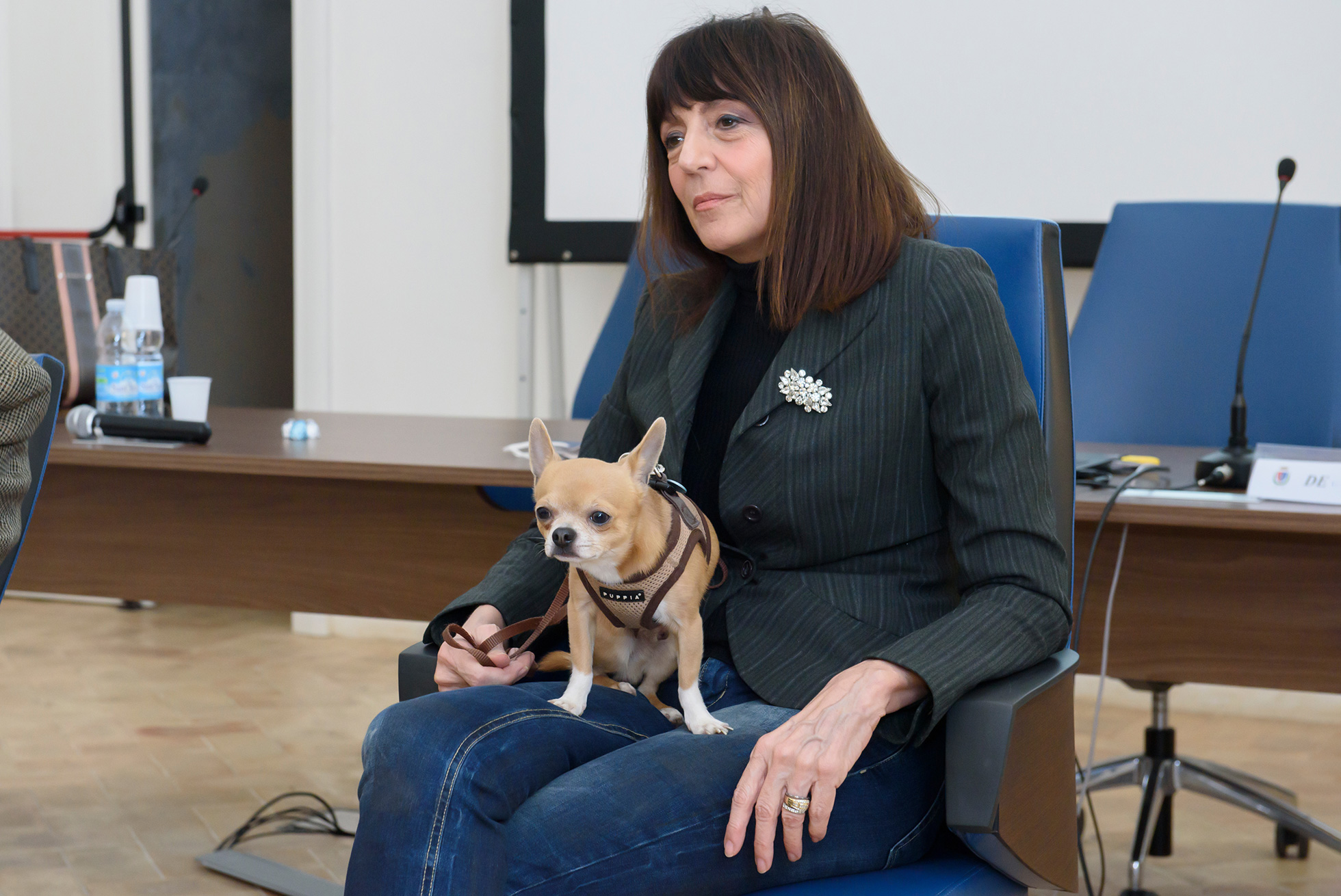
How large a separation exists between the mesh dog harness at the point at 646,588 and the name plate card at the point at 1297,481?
764 millimetres

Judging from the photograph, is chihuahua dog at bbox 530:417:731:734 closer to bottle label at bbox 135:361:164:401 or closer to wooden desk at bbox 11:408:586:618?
wooden desk at bbox 11:408:586:618

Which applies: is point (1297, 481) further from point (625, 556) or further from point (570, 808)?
point (570, 808)

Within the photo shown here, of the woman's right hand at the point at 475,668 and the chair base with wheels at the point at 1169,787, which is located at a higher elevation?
the woman's right hand at the point at 475,668

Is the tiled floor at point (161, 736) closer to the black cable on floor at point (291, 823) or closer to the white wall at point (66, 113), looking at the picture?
the black cable on floor at point (291, 823)

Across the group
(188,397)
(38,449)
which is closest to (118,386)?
(188,397)

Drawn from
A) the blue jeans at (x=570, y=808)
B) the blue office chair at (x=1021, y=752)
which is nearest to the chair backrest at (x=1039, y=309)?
the blue office chair at (x=1021, y=752)

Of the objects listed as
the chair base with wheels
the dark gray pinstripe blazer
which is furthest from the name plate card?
the chair base with wheels

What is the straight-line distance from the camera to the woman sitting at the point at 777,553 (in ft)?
3.42

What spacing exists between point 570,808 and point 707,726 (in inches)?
6.7

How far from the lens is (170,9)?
4230 millimetres

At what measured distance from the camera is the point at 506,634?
128cm

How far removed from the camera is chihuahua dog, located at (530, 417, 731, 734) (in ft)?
3.69

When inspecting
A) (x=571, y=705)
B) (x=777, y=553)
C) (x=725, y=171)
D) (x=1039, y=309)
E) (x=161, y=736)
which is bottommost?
(x=161, y=736)

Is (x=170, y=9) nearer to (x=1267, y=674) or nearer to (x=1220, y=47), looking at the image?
(x=1220, y=47)
